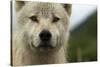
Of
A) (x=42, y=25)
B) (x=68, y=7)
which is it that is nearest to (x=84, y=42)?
(x=68, y=7)

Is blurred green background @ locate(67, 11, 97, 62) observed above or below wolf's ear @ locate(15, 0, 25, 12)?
below

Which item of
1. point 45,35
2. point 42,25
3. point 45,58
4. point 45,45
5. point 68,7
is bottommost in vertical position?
point 45,58

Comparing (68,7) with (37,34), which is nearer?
(37,34)

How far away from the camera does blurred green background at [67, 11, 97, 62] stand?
2.29 meters

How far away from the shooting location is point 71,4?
2.29 m

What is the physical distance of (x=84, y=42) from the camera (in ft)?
7.79

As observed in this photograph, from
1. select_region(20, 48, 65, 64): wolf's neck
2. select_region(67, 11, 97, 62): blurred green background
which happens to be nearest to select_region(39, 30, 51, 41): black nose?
select_region(20, 48, 65, 64): wolf's neck

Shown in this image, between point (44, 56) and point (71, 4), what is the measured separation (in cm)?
69

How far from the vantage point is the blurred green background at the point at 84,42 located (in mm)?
2291

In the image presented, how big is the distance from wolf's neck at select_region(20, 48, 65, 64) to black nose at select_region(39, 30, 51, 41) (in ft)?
0.57

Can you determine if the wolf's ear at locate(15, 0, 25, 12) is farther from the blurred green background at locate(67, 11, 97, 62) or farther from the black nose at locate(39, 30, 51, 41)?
the blurred green background at locate(67, 11, 97, 62)

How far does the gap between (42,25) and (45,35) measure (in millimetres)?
114

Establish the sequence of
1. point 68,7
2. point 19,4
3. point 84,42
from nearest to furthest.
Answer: point 19,4 < point 68,7 < point 84,42

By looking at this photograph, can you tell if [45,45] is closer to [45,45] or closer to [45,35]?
[45,45]
